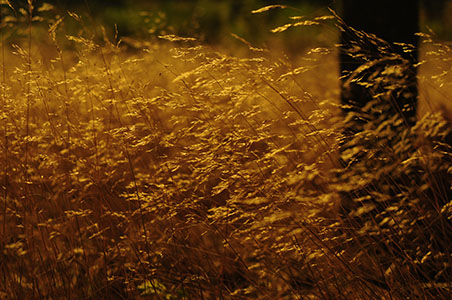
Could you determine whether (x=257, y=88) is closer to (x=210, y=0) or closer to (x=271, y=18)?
(x=271, y=18)

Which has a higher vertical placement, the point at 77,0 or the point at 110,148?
the point at 110,148

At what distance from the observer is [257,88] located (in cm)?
202

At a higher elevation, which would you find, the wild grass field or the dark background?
the wild grass field

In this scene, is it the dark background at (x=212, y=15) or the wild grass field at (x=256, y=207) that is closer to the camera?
the wild grass field at (x=256, y=207)

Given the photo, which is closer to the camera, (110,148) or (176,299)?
(176,299)

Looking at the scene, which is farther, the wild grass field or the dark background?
the dark background

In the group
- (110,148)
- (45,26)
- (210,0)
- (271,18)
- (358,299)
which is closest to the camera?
(358,299)

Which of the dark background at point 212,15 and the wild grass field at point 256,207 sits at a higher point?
the wild grass field at point 256,207

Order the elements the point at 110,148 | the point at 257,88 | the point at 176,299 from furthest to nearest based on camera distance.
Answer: the point at 110,148
the point at 176,299
the point at 257,88

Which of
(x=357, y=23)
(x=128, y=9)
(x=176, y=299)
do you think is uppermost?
(x=357, y=23)

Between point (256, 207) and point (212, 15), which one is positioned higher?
point (256, 207)

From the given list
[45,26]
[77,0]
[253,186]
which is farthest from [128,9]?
[253,186]

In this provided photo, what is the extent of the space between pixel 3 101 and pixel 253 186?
1118 mm

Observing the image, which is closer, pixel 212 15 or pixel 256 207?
pixel 256 207
